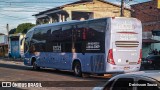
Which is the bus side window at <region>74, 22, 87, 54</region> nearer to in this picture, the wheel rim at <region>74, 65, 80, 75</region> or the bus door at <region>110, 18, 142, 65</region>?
the wheel rim at <region>74, 65, 80, 75</region>

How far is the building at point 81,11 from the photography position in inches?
2491

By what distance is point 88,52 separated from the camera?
72.1 ft

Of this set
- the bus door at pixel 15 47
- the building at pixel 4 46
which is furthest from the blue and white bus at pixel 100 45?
the building at pixel 4 46

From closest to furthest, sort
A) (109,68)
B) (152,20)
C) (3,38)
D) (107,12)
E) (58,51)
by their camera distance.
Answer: (109,68) < (58,51) < (152,20) < (107,12) < (3,38)

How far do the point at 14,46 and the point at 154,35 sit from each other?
25.8m

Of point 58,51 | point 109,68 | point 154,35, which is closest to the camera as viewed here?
point 109,68

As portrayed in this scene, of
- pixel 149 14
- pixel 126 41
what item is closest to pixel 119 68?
pixel 126 41

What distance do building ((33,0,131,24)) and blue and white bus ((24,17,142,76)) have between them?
123 feet

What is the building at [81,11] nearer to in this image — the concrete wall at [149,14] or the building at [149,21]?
the building at [149,21]

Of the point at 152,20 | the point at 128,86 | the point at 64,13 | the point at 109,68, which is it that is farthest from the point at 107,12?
the point at 128,86

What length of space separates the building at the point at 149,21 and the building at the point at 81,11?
22.9ft

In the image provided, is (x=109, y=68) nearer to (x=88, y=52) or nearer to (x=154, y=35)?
(x=88, y=52)

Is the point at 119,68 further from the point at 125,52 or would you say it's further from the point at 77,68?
the point at 77,68

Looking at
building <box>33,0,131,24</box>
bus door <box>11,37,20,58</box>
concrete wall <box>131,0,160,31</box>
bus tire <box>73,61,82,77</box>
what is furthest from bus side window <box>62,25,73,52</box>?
building <box>33,0,131,24</box>
